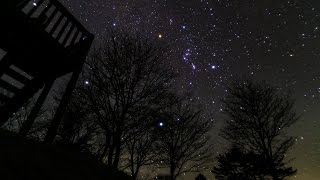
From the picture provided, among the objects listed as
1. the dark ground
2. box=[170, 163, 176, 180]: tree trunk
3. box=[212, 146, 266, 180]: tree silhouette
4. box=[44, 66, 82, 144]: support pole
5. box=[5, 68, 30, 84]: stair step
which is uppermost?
box=[212, 146, 266, 180]: tree silhouette

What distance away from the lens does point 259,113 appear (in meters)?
16.4

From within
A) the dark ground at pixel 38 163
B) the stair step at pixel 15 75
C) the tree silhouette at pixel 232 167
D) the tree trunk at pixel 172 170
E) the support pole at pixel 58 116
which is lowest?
the dark ground at pixel 38 163

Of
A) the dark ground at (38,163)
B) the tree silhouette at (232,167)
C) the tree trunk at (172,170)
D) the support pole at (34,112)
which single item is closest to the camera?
the dark ground at (38,163)

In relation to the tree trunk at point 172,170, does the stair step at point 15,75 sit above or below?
below

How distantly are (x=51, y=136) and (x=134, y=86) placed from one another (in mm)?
7735

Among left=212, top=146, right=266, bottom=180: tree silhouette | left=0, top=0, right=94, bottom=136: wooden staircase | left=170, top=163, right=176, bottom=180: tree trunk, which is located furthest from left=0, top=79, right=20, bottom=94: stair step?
left=212, top=146, right=266, bottom=180: tree silhouette

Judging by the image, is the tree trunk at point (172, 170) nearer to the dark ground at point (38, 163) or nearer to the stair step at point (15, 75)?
the dark ground at point (38, 163)

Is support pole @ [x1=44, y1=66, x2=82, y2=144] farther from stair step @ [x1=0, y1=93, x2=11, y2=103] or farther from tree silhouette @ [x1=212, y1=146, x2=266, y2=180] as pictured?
tree silhouette @ [x1=212, y1=146, x2=266, y2=180]

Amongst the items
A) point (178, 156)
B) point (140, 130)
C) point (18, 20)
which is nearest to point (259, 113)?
point (178, 156)

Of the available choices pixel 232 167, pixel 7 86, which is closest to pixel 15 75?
pixel 7 86

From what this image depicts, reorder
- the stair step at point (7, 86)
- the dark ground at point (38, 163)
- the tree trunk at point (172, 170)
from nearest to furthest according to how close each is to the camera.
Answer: the dark ground at point (38, 163) → the stair step at point (7, 86) → the tree trunk at point (172, 170)

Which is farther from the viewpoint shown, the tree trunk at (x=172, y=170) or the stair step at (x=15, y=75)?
the tree trunk at (x=172, y=170)

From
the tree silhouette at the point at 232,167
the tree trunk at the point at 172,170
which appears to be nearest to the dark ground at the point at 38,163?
the tree trunk at the point at 172,170

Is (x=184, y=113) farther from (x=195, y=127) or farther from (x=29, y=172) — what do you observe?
(x=29, y=172)
